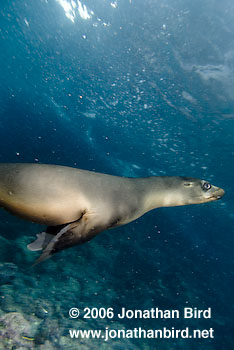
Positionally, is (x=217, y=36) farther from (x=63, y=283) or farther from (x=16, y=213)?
(x=63, y=283)

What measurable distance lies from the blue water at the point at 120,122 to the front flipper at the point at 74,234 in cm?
396

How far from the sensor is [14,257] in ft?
23.4

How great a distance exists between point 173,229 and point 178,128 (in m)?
16.1

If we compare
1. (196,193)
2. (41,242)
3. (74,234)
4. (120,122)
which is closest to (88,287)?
(41,242)

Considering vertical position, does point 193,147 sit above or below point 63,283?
above

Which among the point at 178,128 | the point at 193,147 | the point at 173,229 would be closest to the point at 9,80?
the point at 178,128

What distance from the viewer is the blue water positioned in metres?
6.32

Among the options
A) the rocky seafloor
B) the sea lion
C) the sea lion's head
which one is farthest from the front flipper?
the rocky seafloor

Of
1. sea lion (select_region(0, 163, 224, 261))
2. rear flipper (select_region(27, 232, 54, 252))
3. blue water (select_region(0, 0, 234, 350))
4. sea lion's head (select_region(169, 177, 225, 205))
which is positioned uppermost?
blue water (select_region(0, 0, 234, 350))

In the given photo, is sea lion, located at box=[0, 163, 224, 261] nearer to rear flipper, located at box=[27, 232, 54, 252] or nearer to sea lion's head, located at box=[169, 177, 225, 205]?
rear flipper, located at box=[27, 232, 54, 252]

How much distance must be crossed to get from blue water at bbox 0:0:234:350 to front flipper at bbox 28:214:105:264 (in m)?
3.96

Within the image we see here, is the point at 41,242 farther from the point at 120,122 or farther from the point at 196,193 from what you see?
the point at 120,122

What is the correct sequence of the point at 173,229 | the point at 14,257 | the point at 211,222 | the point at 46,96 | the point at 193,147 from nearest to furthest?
the point at 14,257, the point at 193,147, the point at 46,96, the point at 211,222, the point at 173,229

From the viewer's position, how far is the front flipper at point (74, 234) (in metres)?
1.68
